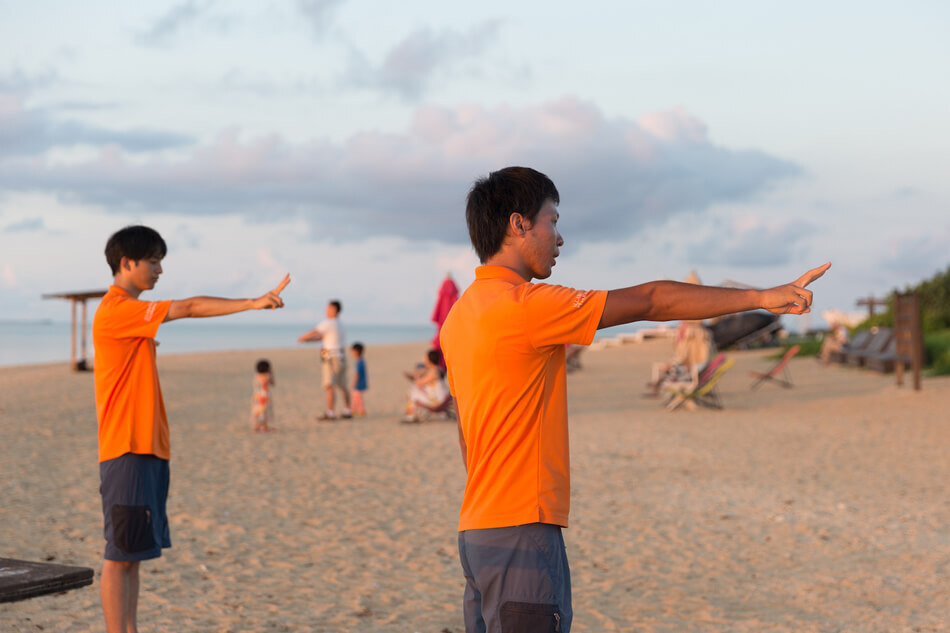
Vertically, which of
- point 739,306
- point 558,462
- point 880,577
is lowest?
point 880,577

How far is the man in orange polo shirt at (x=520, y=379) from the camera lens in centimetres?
203

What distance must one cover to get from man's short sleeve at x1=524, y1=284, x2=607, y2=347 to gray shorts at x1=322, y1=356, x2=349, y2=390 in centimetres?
1188

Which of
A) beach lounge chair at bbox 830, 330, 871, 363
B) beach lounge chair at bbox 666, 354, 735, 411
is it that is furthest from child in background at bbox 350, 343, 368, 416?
beach lounge chair at bbox 830, 330, 871, 363

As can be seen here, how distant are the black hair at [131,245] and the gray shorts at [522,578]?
2.16m

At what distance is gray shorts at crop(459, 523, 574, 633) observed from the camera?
83.2 inches

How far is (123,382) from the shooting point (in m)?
3.63

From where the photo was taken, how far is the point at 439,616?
4859mm

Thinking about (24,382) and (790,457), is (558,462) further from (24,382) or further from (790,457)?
(24,382)

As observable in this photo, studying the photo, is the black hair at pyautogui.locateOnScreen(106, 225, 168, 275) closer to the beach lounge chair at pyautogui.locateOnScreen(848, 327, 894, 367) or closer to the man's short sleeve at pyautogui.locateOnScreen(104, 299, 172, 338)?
the man's short sleeve at pyautogui.locateOnScreen(104, 299, 172, 338)

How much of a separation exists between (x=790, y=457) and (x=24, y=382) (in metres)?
17.6

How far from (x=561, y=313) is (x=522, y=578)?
0.65 meters

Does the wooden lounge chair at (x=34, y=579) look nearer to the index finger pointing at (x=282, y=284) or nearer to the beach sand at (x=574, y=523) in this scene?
the beach sand at (x=574, y=523)

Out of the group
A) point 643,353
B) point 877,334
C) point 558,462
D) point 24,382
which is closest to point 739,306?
point 558,462

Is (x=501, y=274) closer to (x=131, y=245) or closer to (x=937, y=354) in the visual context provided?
(x=131, y=245)
